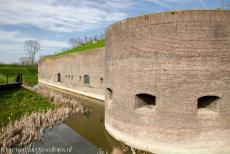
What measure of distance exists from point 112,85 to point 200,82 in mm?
3014

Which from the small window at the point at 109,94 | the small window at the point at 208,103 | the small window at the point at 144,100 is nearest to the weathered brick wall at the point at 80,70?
the small window at the point at 109,94

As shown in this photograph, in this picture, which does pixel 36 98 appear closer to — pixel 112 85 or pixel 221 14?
pixel 112 85

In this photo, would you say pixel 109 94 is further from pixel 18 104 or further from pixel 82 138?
pixel 18 104

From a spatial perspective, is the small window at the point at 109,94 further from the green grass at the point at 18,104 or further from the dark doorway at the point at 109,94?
the green grass at the point at 18,104

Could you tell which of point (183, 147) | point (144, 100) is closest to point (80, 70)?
point (144, 100)

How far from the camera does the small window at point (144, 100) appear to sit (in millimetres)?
7551

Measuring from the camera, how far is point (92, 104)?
51.5ft

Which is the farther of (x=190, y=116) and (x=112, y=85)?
(x=112, y=85)

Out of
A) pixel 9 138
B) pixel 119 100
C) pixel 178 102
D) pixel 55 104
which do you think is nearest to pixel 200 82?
pixel 178 102

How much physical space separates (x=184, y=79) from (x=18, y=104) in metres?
8.92

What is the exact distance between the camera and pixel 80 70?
67.5 ft

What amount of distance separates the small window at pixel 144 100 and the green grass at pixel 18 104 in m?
5.18

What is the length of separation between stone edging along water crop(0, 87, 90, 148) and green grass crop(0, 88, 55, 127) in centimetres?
66

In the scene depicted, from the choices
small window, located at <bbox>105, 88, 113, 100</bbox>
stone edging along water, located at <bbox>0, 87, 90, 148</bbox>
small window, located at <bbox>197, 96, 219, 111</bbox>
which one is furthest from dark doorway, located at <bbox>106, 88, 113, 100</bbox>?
small window, located at <bbox>197, 96, 219, 111</bbox>
